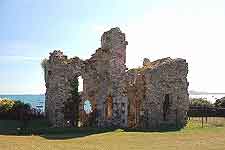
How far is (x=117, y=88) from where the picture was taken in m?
37.4

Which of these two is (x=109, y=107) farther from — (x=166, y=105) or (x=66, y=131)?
(x=66, y=131)

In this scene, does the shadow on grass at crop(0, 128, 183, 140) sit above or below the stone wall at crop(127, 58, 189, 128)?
below

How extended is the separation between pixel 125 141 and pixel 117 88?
10.5 m

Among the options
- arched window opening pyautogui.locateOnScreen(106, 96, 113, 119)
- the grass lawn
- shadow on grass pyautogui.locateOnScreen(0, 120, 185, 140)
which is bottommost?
the grass lawn

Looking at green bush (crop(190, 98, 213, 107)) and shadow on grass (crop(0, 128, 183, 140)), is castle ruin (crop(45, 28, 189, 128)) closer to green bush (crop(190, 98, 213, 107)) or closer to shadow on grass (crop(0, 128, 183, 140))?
shadow on grass (crop(0, 128, 183, 140))

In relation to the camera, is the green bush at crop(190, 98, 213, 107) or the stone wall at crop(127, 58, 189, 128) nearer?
the stone wall at crop(127, 58, 189, 128)

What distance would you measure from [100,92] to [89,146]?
13494mm

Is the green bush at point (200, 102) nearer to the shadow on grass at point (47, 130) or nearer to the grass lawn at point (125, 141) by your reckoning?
the shadow on grass at point (47, 130)

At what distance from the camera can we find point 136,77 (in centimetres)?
3912

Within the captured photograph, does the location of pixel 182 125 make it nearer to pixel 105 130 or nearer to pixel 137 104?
pixel 137 104

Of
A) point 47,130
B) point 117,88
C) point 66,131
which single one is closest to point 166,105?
point 117,88

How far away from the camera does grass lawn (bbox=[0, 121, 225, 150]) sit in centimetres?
2408

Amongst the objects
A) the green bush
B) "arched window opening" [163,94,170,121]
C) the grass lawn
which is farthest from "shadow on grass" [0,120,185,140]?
the green bush

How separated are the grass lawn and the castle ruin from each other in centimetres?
387
